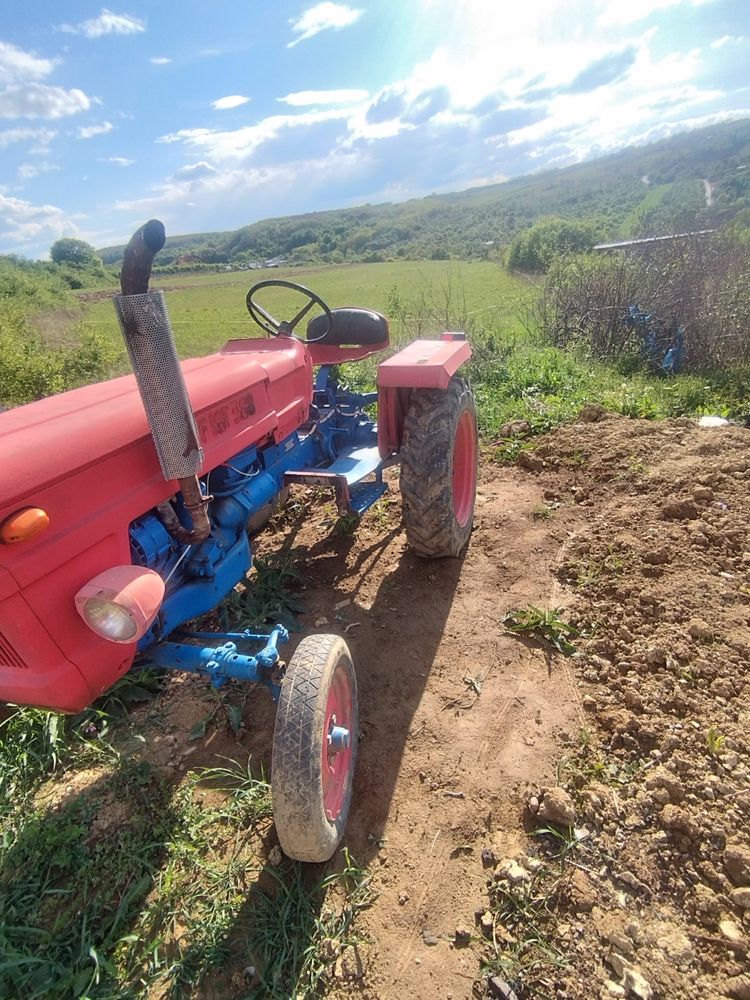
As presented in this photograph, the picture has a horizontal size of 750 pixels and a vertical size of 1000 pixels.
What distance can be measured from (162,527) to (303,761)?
2.89 ft

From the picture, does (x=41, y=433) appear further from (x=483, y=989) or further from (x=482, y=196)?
(x=482, y=196)

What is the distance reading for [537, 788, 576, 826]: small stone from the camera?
71.6 inches

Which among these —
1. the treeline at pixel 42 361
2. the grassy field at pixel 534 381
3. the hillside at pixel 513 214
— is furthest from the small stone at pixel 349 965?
the hillside at pixel 513 214

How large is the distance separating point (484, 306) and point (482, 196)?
108999 millimetres

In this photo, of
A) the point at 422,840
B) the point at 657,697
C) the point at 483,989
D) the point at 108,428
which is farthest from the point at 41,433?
the point at 657,697

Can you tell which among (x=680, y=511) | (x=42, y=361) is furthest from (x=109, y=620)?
(x=42, y=361)

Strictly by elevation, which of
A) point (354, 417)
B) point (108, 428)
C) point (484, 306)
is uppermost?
point (108, 428)

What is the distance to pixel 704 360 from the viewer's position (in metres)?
6.57

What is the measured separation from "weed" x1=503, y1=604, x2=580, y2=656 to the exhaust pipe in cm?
169

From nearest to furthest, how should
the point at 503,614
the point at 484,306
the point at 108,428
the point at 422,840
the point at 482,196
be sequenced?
1. the point at 108,428
2. the point at 422,840
3. the point at 503,614
4. the point at 484,306
5. the point at 482,196

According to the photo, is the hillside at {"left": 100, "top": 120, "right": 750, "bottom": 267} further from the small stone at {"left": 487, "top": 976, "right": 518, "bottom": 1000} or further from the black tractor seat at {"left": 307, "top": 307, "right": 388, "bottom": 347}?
the small stone at {"left": 487, "top": 976, "right": 518, "bottom": 1000}

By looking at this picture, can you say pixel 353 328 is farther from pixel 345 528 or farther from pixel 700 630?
pixel 700 630

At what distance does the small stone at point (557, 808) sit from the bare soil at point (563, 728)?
0.08 ft

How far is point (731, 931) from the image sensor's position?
1520mm
